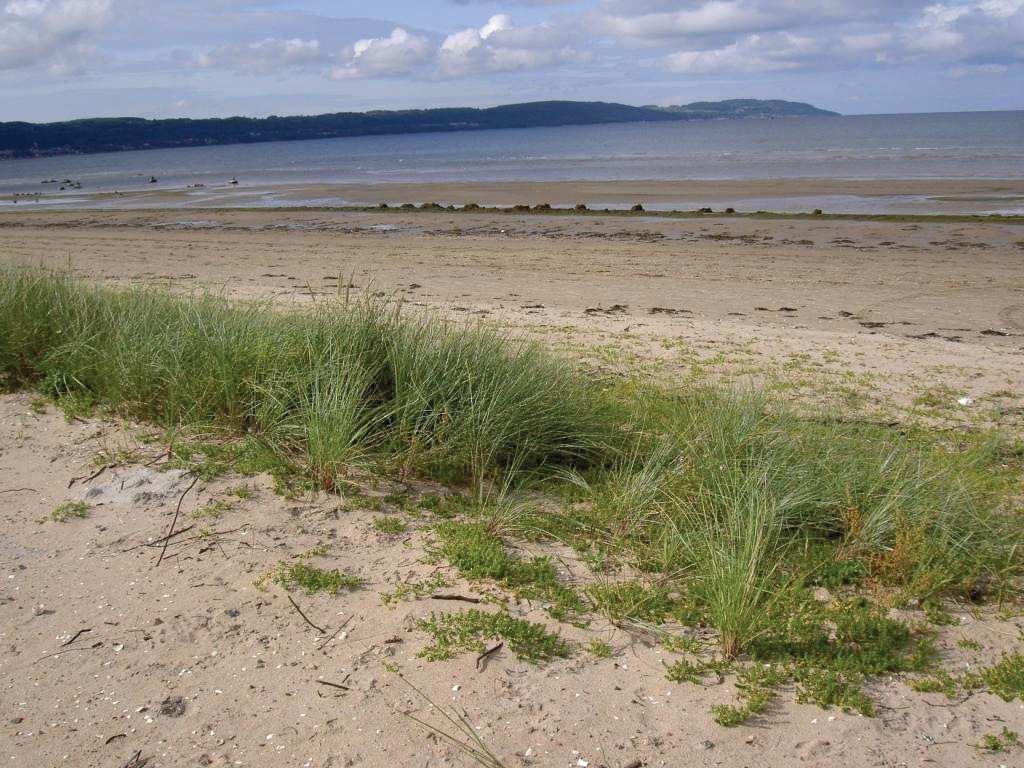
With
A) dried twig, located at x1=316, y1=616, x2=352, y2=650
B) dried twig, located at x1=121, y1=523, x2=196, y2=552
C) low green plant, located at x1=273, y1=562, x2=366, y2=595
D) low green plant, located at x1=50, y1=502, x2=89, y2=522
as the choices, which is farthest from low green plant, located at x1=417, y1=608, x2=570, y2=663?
low green plant, located at x1=50, y1=502, x2=89, y2=522

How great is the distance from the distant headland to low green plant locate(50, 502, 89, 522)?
434 ft

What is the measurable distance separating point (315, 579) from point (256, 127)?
156781mm

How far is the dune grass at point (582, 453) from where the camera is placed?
152 inches

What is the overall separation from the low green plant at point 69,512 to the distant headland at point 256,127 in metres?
132

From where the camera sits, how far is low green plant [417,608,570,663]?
3.41m

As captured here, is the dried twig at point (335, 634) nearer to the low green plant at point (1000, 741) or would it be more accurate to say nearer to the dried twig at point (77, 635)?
the dried twig at point (77, 635)

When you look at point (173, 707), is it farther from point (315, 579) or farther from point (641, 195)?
point (641, 195)

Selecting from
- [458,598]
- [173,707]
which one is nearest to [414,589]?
[458,598]

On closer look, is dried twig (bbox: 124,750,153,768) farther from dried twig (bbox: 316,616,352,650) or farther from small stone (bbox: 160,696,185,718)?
dried twig (bbox: 316,616,352,650)

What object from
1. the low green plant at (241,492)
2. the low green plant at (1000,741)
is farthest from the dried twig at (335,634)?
the low green plant at (1000,741)

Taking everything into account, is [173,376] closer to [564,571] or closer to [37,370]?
[37,370]

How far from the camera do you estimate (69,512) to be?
4641 millimetres

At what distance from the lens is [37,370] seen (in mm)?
6523

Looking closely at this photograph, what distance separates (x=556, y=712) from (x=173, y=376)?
12.3 ft
